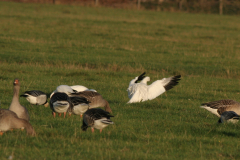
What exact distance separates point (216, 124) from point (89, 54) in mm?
13882

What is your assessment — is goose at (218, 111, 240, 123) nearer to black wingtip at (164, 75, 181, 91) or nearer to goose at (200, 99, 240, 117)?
goose at (200, 99, 240, 117)

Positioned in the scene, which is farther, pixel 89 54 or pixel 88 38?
pixel 88 38

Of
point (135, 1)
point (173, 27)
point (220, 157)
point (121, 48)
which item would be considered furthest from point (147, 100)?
point (135, 1)

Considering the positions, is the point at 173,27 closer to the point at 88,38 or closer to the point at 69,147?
the point at 88,38

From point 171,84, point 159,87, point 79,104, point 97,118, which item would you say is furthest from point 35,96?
point 171,84

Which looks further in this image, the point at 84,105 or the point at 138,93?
the point at 138,93

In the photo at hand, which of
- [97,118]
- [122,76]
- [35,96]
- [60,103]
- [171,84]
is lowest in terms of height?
[122,76]

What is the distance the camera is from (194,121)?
33.2ft

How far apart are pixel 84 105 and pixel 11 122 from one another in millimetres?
2445

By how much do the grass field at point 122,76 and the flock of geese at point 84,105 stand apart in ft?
0.85

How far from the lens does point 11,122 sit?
7.61m

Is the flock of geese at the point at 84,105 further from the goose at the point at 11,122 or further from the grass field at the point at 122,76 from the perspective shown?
the grass field at the point at 122,76

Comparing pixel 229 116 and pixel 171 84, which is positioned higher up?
pixel 229 116

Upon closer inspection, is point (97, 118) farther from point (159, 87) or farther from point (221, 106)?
point (159, 87)
